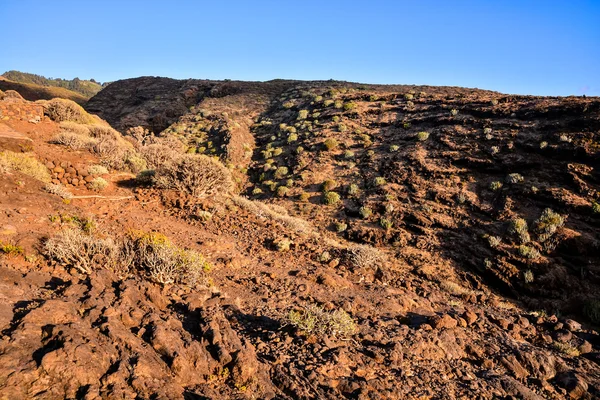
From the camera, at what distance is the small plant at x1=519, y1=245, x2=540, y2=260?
10.7m

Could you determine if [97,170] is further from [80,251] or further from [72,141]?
[80,251]

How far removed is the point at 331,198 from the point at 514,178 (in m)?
7.86

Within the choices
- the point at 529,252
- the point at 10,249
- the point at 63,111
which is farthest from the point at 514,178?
the point at 63,111

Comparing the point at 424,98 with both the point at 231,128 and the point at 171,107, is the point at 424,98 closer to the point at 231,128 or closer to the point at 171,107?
the point at 231,128

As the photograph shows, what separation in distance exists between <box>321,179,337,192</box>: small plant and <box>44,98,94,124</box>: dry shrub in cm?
1362

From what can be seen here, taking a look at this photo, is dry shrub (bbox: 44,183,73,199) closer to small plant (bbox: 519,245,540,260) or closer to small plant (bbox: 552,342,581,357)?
small plant (bbox: 552,342,581,357)

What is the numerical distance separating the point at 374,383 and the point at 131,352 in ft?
10.2

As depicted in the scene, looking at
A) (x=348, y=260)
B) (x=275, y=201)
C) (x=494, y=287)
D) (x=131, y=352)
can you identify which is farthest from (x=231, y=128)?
(x=131, y=352)

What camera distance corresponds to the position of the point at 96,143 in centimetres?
1308

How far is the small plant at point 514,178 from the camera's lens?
13785 millimetres

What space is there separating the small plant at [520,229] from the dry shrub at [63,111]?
2101cm

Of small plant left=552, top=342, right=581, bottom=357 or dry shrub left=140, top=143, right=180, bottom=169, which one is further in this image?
dry shrub left=140, top=143, right=180, bottom=169

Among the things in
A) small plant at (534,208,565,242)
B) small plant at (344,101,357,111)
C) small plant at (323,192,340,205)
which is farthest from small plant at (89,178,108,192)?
small plant at (344,101,357,111)

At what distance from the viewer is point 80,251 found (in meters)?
6.40
